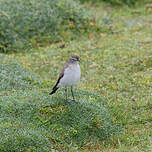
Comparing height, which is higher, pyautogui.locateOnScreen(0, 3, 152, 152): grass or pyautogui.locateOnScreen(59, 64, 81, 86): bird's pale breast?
pyautogui.locateOnScreen(59, 64, 81, 86): bird's pale breast

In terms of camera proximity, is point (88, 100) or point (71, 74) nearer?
point (71, 74)

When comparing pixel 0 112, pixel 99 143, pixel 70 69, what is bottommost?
pixel 99 143

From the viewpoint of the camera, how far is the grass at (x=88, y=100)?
7.83 metres

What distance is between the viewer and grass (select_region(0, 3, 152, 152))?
783cm

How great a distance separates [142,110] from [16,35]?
23.2ft

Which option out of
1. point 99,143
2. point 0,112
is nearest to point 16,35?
point 0,112

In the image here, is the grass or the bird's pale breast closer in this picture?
the grass

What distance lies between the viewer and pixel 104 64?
41.8ft

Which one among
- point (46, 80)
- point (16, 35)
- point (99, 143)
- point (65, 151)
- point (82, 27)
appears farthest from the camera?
point (82, 27)

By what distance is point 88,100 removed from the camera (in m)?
9.38

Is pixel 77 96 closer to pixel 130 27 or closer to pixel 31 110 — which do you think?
pixel 31 110

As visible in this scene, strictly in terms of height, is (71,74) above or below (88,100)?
above

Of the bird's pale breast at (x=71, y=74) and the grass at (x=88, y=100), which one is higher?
the bird's pale breast at (x=71, y=74)

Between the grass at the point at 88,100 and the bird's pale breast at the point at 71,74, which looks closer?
the grass at the point at 88,100
